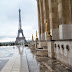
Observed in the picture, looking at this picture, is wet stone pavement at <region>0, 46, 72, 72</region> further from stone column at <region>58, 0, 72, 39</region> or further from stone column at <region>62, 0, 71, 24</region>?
stone column at <region>62, 0, 71, 24</region>

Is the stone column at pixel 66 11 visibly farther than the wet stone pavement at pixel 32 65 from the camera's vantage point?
Yes

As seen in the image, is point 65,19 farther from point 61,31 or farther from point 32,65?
point 32,65

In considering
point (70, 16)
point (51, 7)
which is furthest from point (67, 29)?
point (51, 7)

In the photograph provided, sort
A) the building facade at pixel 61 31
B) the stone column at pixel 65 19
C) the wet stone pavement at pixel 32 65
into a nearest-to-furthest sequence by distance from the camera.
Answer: the wet stone pavement at pixel 32 65, the building facade at pixel 61 31, the stone column at pixel 65 19

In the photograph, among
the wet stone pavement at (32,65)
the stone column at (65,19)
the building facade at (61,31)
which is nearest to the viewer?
the wet stone pavement at (32,65)

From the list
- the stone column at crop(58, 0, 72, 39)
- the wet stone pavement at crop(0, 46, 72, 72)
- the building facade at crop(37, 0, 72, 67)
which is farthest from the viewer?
the stone column at crop(58, 0, 72, 39)

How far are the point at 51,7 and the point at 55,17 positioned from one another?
6.36ft

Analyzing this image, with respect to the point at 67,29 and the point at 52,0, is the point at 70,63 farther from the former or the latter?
the point at 52,0

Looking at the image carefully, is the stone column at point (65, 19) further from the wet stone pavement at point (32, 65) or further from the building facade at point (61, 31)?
the wet stone pavement at point (32, 65)

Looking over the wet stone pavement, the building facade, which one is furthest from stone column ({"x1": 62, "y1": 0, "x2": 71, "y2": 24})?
the wet stone pavement

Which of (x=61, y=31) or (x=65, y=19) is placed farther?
(x=61, y=31)

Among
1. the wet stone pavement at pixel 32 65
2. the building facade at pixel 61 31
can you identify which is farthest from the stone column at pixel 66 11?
the wet stone pavement at pixel 32 65

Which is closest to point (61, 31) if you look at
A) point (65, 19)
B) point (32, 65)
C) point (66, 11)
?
point (65, 19)

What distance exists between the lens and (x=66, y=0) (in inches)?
628
